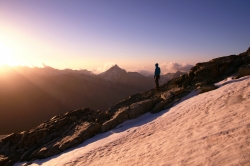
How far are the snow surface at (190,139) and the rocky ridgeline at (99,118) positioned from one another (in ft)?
4.79

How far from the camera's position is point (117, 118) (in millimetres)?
19188

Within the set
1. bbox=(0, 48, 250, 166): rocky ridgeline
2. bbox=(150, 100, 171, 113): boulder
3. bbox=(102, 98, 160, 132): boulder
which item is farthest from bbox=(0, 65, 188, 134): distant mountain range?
bbox=(150, 100, 171, 113): boulder

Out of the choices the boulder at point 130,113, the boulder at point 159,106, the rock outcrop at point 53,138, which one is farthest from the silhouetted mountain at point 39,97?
the boulder at point 159,106

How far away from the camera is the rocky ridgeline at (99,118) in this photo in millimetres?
18312

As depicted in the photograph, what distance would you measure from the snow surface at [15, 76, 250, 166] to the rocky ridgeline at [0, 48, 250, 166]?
1459mm

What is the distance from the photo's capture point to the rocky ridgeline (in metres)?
18.3

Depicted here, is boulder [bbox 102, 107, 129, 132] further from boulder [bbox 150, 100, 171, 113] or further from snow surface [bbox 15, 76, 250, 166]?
boulder [bbox 150, 100, 171, 113]

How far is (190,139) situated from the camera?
9.80 meters

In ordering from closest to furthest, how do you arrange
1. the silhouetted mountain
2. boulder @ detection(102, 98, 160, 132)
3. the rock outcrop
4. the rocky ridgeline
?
the rock outcrop, the rocky ridgeline, boulder @ detection(102, 98, 160, 132), the silhouetted mountain

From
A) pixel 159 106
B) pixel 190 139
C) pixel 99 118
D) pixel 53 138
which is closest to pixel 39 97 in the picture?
pixel 53 138

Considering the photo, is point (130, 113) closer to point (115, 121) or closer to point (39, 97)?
point (115, 121)

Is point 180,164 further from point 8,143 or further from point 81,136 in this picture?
point 8,143

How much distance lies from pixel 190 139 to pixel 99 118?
13542mm

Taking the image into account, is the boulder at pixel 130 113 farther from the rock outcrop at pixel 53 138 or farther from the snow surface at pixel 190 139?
the rock outcrop at pixel 53 138
